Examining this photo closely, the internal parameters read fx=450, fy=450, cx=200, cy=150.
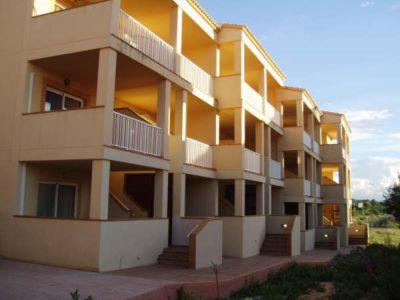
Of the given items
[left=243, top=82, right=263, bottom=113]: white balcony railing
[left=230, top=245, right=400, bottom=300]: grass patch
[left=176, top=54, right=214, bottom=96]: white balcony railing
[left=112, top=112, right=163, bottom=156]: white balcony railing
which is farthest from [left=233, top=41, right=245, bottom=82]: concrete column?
[left=230, top=245, right=400, bottom=300]: grass patch

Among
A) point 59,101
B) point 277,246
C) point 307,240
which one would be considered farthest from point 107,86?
point 307,240

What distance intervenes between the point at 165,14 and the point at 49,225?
924cm

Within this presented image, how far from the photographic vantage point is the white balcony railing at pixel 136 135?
44.0 ft

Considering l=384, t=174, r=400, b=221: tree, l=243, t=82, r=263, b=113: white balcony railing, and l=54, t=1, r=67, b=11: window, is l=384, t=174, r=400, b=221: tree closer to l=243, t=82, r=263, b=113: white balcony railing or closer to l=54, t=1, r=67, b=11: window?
l=243, t=82, r=263, b=113: white balcony railing

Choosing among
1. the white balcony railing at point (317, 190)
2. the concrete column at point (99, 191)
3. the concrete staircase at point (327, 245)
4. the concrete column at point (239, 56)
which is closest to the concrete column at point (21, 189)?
the concrete column at point (99, 191)

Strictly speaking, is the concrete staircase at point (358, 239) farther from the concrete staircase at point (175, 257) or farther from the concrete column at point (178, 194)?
the concrete staircase at point (175, 257)

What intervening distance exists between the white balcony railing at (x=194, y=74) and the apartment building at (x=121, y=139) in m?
0.08

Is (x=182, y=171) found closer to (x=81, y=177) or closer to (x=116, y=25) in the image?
(x=81, y=177)

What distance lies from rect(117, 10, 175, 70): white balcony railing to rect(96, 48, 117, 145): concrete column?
1094 millimetres

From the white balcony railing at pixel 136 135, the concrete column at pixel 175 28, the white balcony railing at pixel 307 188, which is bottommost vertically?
the white balcony railing at pixel 307 188

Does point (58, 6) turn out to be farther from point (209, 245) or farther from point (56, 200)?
point (209, 245)

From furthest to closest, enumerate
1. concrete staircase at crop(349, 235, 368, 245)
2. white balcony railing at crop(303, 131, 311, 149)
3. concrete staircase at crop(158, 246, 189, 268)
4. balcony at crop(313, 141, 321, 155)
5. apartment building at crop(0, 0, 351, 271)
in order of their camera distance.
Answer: concrete staircase at crop(349, 235, 368, 245)
balcony at crop(313, 141, 321, 155)
white balcony railing at crop(303, 131, 311, 149)
concrete staircase at crop(158, 246, 189, 268)
apartment building at crop(0, 0, 351, 271)

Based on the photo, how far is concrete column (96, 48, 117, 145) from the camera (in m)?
12.8

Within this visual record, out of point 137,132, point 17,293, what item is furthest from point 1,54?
point 17,293
